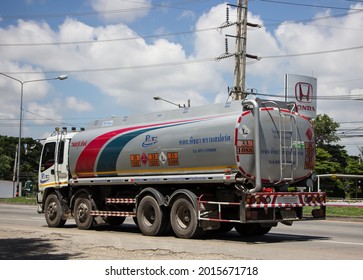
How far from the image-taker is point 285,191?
13703 mm

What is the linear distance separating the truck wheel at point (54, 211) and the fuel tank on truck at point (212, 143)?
9.57 feet

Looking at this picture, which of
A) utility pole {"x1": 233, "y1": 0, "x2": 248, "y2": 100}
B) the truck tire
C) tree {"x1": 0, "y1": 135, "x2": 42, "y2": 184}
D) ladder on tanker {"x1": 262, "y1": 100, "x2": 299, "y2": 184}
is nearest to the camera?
ladder on tanker {"x1": 262, "y1": 100, "x2": 299, "y2": 184}

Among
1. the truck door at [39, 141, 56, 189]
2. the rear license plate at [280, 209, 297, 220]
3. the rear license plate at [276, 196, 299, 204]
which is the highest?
the truck door at [39, 141, 56, 189]

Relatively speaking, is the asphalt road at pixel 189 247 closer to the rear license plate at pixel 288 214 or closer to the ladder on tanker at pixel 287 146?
the rear license plate at pixel 288 214

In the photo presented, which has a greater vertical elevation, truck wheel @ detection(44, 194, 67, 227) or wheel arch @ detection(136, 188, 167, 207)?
wheel arch @ detection(136, 188, 167, 207)

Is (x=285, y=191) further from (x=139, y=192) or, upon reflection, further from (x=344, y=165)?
(x=344, y=165)

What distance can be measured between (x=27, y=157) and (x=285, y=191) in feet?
315

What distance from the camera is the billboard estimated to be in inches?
1622

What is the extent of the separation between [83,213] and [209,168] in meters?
5.92

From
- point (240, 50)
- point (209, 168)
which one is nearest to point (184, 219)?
point (209, 168)

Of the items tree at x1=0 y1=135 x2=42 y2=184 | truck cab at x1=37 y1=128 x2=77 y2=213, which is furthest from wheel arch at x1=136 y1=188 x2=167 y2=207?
tree at x1=0 y1=135 x2=42 y2=184

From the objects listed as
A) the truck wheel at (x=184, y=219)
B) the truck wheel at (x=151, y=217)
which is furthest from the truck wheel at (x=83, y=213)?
the truck wheel at (x=184, y=219)

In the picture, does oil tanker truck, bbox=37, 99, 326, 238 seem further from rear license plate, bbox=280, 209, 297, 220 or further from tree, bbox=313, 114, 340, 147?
tree, bbox=313, 114, 340, 147

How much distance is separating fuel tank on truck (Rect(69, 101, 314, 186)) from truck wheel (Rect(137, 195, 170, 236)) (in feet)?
2.69
